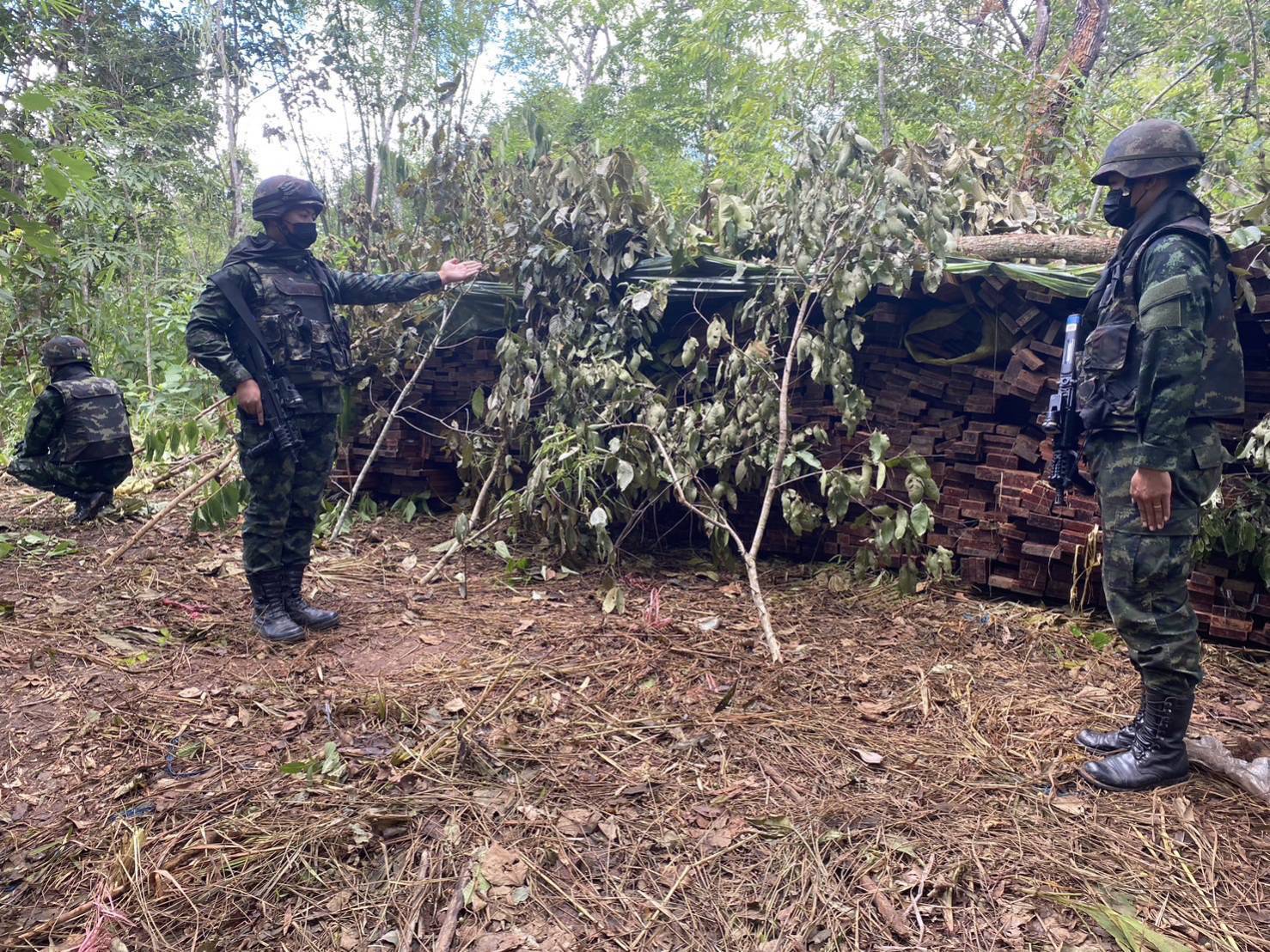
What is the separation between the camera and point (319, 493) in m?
3.80

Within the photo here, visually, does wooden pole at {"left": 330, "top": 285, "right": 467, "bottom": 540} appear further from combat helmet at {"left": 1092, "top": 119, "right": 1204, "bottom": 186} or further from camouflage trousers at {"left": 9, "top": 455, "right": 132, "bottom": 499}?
combat helmet at {"left": 1092, "top": 119, "right": 1204, "bottom": 186}

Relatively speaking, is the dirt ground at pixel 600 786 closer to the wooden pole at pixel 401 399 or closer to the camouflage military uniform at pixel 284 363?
the camouflage military uniform at pixel 284 363

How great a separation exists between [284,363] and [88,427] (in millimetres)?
2837

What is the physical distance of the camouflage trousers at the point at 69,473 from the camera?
5457 mm

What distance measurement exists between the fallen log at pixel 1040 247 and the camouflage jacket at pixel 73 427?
5.60 metres

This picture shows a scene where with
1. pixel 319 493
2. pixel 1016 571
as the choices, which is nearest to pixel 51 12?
pixel 319 493

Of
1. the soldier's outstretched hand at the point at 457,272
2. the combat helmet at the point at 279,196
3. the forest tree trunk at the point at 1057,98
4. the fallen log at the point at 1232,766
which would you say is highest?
the forest tree trunk at the point at 1057,98

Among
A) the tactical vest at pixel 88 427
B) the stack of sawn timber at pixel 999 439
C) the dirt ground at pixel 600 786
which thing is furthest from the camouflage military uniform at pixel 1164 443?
the tactical vest at pixel 88 427

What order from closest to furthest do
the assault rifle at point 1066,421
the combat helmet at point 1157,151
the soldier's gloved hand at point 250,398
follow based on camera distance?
the combat helmet at point 1157,151 → the assault rifle at point 1066,421 → the soldier's gloved hand at point 250,398

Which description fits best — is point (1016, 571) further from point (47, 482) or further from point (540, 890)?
point (47, 482)

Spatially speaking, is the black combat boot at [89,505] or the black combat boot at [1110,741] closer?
the black combat boot at [1110,741]

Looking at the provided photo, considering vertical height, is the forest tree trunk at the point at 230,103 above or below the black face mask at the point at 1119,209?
above

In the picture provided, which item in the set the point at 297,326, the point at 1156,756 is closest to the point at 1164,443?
the point at 1156,756

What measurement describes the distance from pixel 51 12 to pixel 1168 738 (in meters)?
15.1
